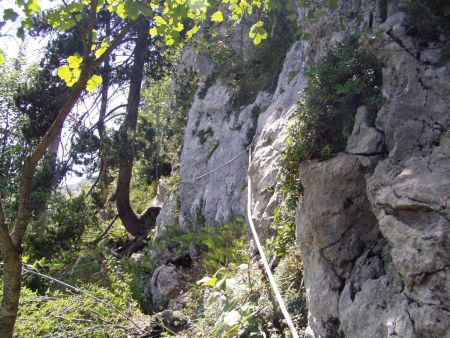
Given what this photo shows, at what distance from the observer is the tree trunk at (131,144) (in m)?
13.5

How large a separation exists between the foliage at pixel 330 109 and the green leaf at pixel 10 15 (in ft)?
9.13

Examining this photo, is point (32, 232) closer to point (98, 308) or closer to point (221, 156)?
point (221, 156)

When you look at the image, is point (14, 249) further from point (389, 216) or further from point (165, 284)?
point (165, 284)

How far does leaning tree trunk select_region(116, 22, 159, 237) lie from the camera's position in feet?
44.5

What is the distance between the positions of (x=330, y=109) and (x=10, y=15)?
9.90 feet

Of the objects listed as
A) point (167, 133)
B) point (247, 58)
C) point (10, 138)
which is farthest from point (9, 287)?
point (10, 138)

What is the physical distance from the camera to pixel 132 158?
13.5 m

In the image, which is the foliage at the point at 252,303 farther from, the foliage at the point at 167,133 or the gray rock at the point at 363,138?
the foliage at the point at 167,133

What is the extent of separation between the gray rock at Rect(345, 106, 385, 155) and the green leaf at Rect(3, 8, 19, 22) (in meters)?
2.89

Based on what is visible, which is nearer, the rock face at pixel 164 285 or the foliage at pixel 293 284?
the foliage at pixel 293 284

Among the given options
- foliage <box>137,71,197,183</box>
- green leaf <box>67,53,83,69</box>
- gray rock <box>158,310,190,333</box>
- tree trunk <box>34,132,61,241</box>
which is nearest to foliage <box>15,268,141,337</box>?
gray rock <box>158,310,190,333</box>

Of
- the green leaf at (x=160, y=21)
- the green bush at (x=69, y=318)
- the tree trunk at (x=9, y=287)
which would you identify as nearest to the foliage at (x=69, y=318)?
the green bush at (x=69, y=318)

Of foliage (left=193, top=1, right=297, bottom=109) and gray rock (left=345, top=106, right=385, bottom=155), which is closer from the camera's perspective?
gray rock (left=345, top=106, right=385, bottom=155)

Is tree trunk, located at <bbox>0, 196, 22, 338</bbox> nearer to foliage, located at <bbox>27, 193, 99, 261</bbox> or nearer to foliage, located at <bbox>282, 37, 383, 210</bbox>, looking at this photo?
foliage, located at <bbox>282, 37, 383, 210</bbox>
